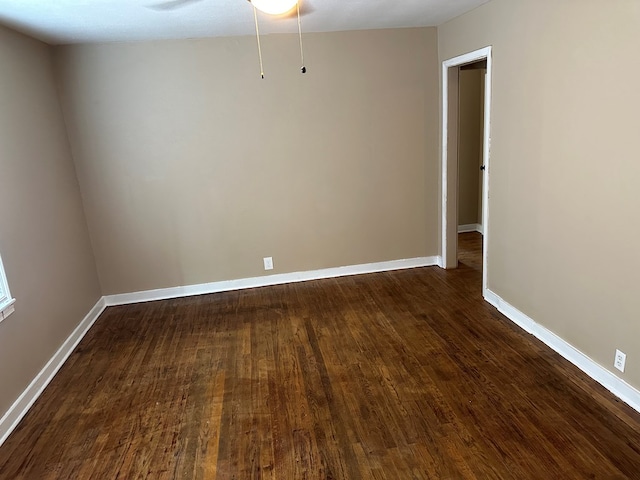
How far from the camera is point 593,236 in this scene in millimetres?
2434

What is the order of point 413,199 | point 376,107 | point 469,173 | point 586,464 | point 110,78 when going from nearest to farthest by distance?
point 586,464 < point 110,78 < point 376,107 < point 413,199 < point 469,173

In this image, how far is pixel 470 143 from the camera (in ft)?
18.3

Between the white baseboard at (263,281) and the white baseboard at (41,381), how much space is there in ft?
1.33

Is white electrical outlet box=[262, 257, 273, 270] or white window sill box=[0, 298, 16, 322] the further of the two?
white electrical outlet box=[262, 257, 273, 270]

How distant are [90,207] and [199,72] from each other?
5.08 feet

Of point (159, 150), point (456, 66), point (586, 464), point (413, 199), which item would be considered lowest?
point (586, 464)

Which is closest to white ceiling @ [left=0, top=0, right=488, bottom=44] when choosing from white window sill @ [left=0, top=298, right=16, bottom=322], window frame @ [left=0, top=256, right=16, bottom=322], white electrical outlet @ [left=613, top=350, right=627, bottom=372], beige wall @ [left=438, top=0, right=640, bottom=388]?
beige wall @ [left=438, top=0, right=640, bottom=388]

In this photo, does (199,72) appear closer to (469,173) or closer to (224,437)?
(224,437)

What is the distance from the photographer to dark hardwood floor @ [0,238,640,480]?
6.70 feet

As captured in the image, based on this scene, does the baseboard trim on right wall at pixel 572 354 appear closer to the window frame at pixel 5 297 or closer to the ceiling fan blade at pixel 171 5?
the ceiling fan blade at pixel 171 5

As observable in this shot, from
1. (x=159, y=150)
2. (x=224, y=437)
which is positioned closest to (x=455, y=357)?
(x=224, y=437)

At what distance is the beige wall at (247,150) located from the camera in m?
3.74

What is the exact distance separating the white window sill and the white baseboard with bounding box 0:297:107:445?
49cm

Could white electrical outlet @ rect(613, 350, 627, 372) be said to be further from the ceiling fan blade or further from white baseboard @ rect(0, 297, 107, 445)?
white baseboard @ rect(0, 297, 107, 445)
